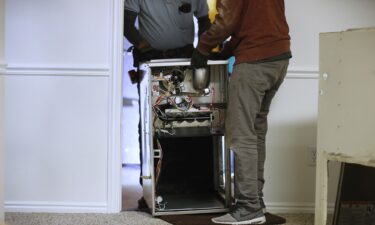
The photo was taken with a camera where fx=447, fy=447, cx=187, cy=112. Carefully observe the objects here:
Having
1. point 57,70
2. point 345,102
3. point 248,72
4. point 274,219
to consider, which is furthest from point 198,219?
point 57,70

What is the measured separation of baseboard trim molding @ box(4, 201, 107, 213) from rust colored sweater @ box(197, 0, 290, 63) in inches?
41.3

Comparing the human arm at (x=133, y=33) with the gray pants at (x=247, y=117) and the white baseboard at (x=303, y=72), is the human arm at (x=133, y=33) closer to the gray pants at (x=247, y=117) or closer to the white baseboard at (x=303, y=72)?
the gray pants at (x=247, y=117)

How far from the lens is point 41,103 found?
231 cm

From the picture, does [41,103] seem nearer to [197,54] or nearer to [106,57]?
[106,57]

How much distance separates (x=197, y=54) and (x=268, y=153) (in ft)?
2.20

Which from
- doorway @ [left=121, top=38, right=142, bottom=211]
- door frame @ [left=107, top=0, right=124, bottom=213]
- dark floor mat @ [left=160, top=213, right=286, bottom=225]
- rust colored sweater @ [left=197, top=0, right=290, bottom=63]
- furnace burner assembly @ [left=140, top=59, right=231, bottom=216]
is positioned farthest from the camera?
doorway @ [left=121, top=38, right=142, bottom=211]

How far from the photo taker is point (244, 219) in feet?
6.62

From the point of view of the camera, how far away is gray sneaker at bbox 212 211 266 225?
2.02 meters

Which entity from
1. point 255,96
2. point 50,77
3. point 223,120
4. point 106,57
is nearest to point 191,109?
point 223,120

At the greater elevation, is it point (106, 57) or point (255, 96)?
point (106, 57)

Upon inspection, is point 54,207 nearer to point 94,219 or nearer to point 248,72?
point 94,219

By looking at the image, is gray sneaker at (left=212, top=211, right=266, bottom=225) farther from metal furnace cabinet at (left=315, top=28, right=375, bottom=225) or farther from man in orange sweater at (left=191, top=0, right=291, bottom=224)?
metal furnace cabinet at (left=315, top=28, right=375, bottom=225)

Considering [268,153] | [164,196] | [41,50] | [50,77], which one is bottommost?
[164,196]

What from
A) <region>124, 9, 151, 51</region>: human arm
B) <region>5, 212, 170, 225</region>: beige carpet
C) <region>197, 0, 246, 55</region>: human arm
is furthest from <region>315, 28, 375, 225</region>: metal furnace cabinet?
<region>124, 9, 151, 51</region>: human arm
